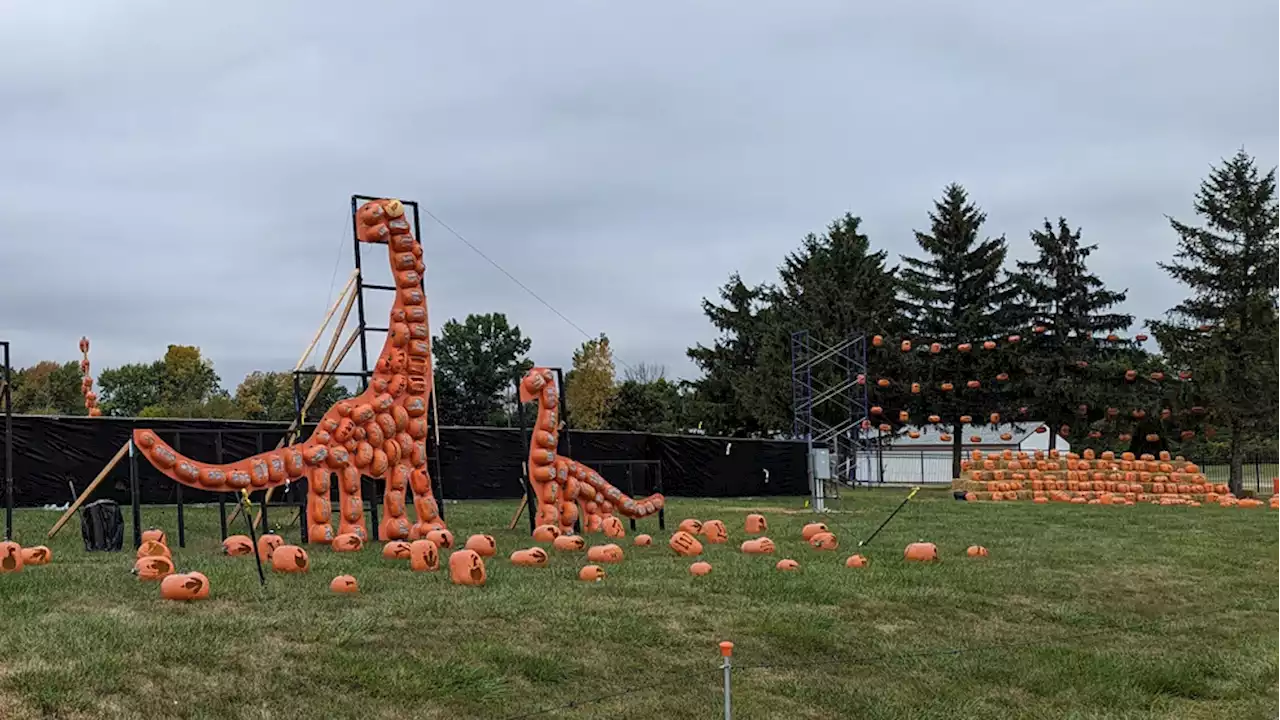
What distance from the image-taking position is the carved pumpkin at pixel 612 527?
13.3 metres

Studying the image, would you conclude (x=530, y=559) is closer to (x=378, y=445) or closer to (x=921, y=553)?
(x=378, y=445)

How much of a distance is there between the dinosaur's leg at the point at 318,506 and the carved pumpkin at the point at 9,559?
3.53m

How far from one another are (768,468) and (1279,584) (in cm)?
1730

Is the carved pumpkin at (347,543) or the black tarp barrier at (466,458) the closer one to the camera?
the carved pumpkin at (347,543)

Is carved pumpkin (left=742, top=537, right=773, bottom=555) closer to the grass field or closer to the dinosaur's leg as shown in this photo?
the grass field

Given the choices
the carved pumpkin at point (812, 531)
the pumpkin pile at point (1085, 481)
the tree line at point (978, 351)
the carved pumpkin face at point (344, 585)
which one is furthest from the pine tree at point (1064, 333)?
the carved pumpkin face at point (344, 585)

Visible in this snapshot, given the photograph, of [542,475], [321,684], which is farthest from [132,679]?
[542,475]

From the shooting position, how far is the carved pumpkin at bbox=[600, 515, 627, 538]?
43.7ft

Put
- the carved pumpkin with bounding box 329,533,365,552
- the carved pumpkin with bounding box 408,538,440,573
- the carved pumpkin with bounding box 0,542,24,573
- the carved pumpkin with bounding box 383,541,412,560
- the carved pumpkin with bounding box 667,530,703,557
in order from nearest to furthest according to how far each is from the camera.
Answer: the carved pumpkin with bounding box 0,542,24,573 → the carved pumpkin with bounding box 408,538,440,573 → the carved pumpkin with bounding box 383,541,412,560 → the carved pumpkin with bounding box 329,533,365,552 → the carved pumpkin with bounding box 667,530,703,557

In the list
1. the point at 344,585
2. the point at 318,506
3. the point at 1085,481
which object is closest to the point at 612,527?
the point at 318,506

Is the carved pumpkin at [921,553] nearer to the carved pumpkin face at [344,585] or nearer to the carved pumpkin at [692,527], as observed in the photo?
the carved pumpkin at [692,527]

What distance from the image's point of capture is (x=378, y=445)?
12.6 m

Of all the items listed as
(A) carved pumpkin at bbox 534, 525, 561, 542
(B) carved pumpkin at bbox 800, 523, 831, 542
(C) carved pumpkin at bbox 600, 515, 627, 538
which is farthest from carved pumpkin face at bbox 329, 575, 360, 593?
(B) carved pumpkin at bbox 800, 523, 831, 542

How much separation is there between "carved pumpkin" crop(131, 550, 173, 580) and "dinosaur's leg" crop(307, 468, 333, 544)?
356 centimetres
